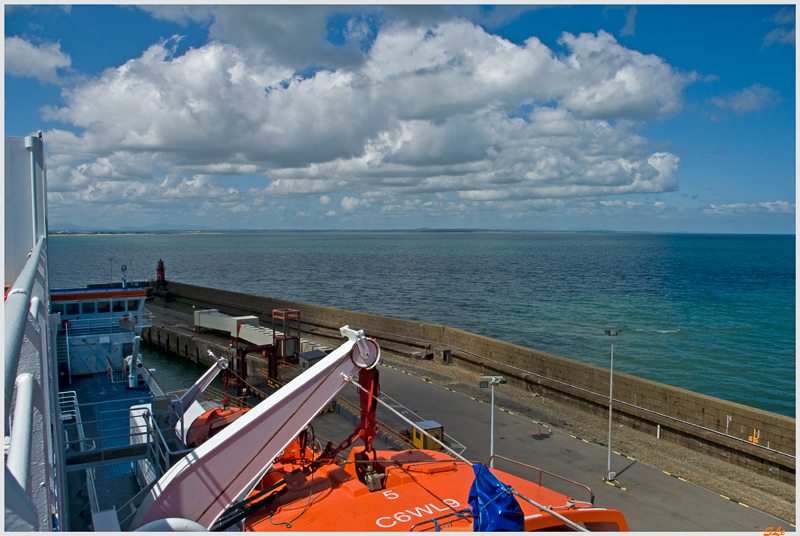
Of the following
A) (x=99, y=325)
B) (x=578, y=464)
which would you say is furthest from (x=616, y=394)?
(x=99, y=325)

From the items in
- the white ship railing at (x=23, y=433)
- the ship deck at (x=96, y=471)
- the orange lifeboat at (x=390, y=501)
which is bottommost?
the ship deck at (x=96, y=471)

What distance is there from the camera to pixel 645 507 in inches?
690

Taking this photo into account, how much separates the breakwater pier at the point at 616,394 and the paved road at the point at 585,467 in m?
5.38

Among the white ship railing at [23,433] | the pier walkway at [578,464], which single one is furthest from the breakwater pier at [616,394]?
the white ship railing at [23,433]

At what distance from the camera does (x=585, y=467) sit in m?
20.8

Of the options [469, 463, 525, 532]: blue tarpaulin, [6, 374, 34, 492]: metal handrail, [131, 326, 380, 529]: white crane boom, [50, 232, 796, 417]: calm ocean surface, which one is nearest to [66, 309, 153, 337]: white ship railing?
[131, 326, 380, 529]: white crane boom

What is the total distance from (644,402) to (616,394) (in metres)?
1.66

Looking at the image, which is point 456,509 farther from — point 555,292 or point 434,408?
point 555,292

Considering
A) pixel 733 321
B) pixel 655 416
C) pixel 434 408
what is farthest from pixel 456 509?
pixel 733 321

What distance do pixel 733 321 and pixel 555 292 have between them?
91.7ft

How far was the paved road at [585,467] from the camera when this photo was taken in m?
16.9

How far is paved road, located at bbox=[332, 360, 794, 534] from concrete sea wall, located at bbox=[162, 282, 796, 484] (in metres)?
5.33

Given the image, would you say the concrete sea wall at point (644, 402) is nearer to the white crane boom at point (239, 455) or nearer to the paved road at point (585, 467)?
the paved road at point (585, 467)

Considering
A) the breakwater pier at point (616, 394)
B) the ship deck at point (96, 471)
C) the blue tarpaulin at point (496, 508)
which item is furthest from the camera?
the breakwater pier at point (616, 394)
